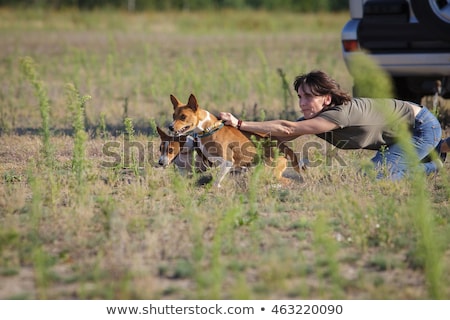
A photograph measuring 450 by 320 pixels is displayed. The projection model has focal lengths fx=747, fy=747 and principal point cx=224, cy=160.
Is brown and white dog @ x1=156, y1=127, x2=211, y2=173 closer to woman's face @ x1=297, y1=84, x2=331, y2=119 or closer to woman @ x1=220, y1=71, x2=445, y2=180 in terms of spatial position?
woman @ x1=220, y1=71, x2=445, y2=180

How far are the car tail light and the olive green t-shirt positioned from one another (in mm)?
1513

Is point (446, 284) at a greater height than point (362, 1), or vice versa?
point (362, 1)

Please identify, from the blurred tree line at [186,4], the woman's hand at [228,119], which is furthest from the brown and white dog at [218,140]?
the blurred tree line at [186,4]

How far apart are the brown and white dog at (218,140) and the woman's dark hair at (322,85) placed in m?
0.60

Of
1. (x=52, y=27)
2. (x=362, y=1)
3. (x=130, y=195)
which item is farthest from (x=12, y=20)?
(x=130, y=195)

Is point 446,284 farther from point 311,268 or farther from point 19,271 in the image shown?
point 19,271

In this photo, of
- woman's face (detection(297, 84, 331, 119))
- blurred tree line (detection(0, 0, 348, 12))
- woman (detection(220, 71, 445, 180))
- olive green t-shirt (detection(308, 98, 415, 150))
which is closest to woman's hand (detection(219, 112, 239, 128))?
woman (detection(220, 71, 445, 180))

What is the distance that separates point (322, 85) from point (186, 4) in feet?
84.2

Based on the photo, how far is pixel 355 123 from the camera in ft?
21.5

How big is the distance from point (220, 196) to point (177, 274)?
1.68 metres

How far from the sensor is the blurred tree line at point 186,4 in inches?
1174

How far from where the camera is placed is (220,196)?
6.12 meters

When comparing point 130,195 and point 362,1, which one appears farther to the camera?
point 362,1
